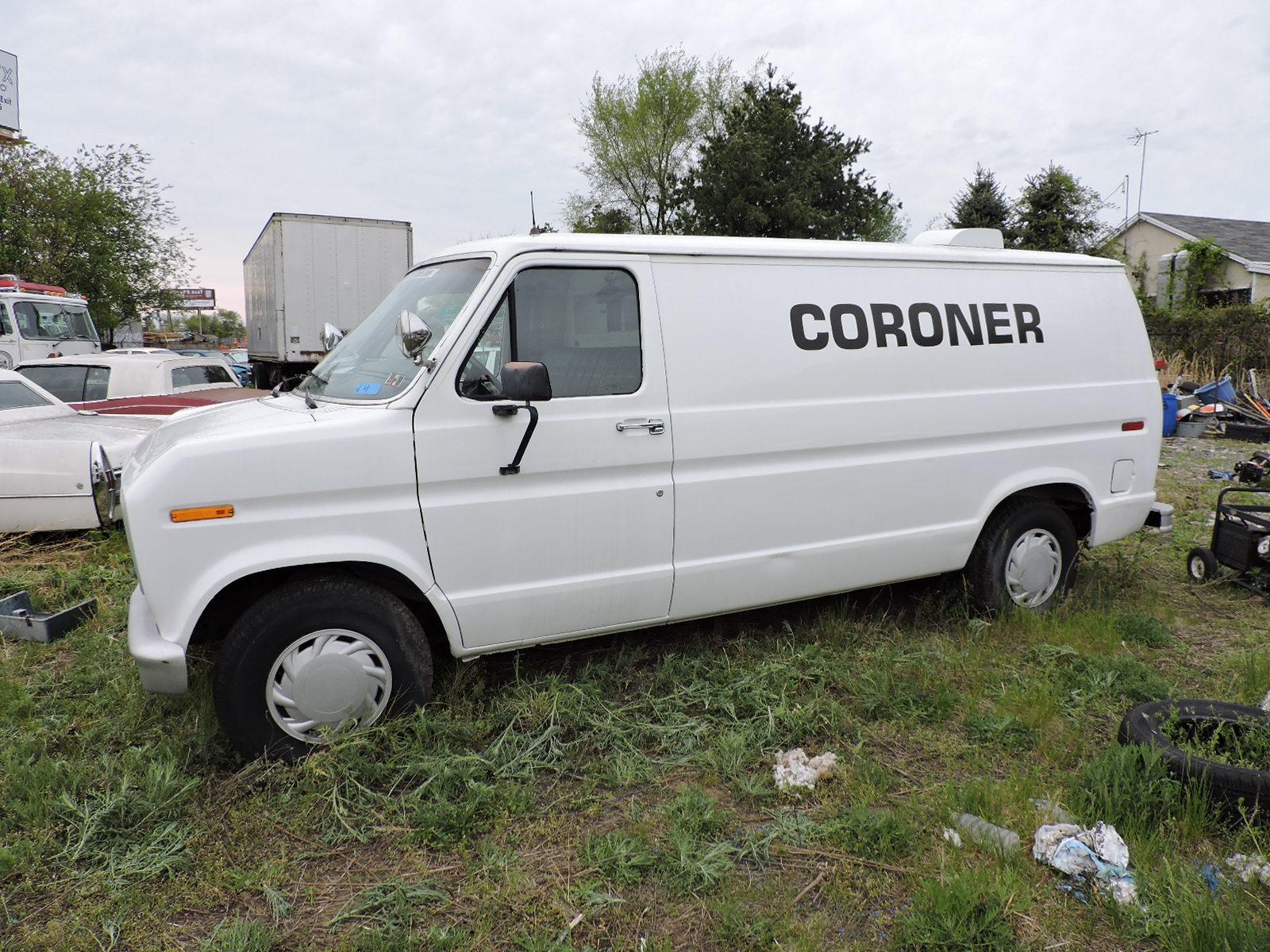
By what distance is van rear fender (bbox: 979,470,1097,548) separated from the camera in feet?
16.1

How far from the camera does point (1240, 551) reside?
5672mm

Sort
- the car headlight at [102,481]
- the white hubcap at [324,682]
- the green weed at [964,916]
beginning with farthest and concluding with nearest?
the car headlight at [102,481], the white hubcap at [324,682], the green weed at [964,916]

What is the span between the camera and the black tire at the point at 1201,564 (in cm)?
592

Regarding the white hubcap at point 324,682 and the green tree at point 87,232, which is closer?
the white hubcap at point 324,682

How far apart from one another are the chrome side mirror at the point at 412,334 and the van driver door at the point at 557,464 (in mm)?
130

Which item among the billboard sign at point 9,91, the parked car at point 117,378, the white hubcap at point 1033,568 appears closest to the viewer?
the white hubcap at point 1033,568

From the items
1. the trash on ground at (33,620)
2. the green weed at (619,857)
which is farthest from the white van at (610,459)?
the trash on ground at (33,620)

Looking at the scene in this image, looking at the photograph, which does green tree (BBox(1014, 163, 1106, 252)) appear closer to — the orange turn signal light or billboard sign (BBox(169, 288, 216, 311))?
the orange turn signal light

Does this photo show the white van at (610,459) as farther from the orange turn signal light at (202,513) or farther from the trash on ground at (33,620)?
the trash on ground at (33,620)

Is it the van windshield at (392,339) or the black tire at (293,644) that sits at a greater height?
the van windshield at (392,339)

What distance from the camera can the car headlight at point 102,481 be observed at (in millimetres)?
5793

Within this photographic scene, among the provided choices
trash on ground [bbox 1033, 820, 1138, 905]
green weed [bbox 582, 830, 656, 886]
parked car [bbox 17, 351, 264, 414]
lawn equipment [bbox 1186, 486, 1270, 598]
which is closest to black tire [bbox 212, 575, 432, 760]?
green weed [bbox 582, 830, 656, 886]

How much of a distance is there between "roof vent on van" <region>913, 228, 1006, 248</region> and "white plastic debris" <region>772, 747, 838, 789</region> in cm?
320

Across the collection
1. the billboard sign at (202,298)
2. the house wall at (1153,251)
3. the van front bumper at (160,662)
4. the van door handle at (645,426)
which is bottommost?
the van front bumper at (160,662)
